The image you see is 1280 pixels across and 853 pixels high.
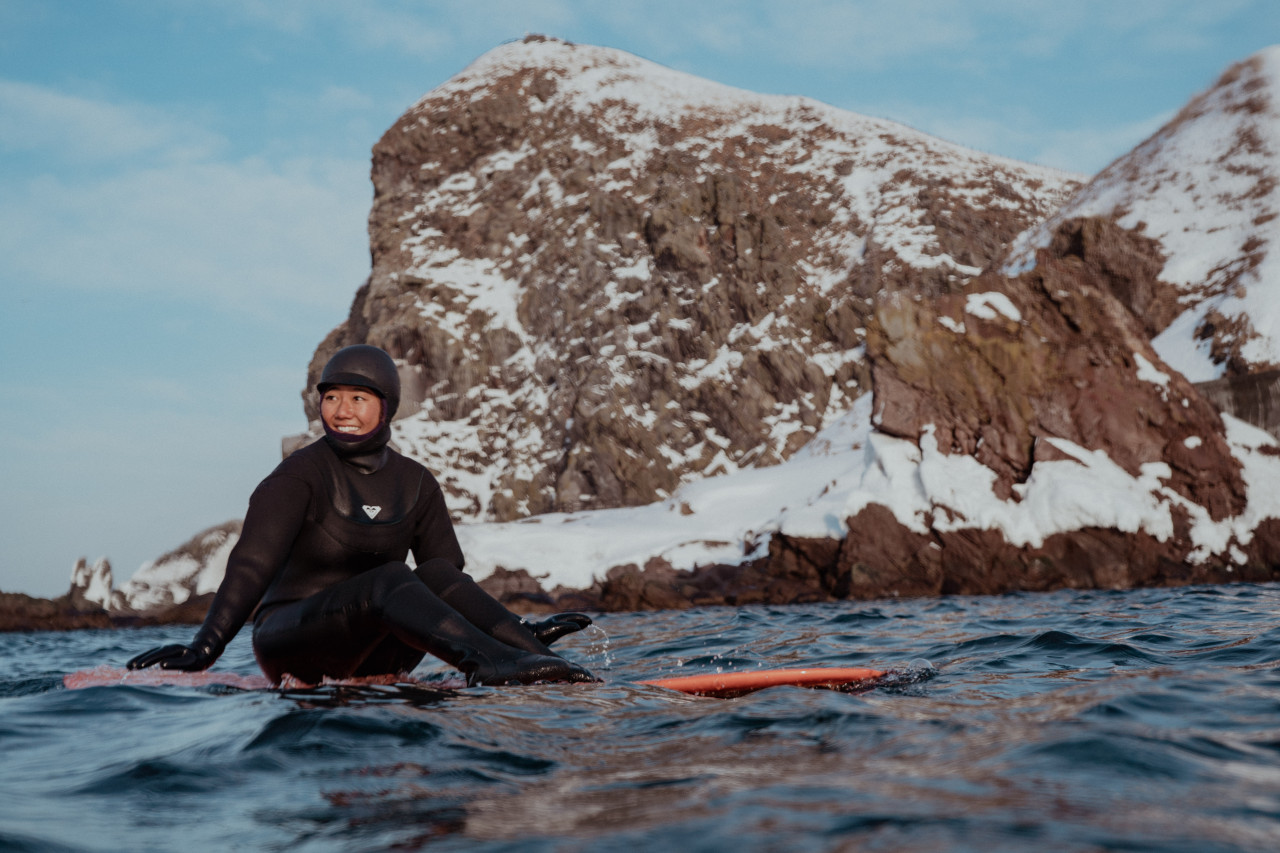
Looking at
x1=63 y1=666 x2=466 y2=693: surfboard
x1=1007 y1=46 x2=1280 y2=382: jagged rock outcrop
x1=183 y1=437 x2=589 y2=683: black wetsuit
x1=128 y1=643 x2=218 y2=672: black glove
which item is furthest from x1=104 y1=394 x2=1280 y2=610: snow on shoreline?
x1=128 y1=643 x2=218 y2=672: black glove

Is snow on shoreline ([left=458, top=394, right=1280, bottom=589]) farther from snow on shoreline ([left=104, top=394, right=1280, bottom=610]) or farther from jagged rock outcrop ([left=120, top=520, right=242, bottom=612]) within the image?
jagged rock outcrop ([left=120, top=520, right=242, bottom=612])

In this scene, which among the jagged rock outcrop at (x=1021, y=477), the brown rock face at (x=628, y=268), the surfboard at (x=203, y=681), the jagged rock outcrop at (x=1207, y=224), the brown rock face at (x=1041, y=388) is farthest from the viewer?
the brown rock face at (x=628, y=268)

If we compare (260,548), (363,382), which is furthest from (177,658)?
(363,382)

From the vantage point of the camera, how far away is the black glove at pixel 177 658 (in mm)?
4145

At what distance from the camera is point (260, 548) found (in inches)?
190

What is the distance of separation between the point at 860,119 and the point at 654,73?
1789cm

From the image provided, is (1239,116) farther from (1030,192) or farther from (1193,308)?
(1030,192)

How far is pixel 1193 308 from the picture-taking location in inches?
1011

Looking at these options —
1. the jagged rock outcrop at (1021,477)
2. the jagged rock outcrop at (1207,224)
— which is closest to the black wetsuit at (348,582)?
the jagged rock outcrop at (1021,477)

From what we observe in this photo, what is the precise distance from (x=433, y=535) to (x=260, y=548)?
42.7 inches

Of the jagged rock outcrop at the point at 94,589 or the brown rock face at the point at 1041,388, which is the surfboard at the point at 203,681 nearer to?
the brown rock face at the point at 1041,388

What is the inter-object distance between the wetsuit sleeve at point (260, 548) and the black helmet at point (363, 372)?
58cm

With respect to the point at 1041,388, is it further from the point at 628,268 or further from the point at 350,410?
the point at 628,268

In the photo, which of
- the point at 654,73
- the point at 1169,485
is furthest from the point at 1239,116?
the point at 654,73
